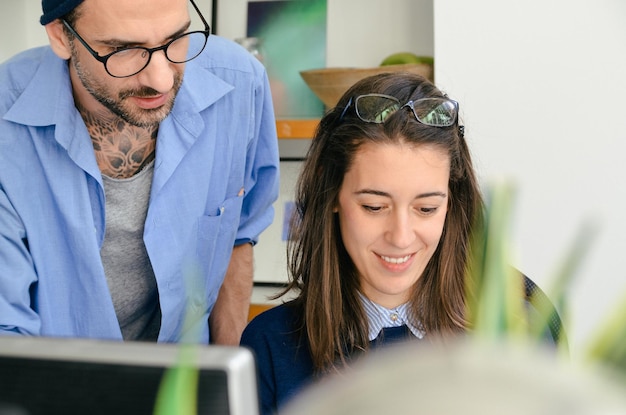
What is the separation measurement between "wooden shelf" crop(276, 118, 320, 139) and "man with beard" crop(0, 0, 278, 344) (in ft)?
2.47

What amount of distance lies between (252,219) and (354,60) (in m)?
1.06

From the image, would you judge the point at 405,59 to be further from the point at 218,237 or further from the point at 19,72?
the point at 19,72

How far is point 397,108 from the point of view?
1.36 metres

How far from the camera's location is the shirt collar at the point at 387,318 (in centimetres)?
135

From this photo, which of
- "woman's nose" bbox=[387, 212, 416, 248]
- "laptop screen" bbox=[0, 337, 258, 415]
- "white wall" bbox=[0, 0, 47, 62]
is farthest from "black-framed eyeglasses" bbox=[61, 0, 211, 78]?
"white wall" bbox=[0, 0, 47, 62]

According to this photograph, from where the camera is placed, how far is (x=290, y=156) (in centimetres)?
280

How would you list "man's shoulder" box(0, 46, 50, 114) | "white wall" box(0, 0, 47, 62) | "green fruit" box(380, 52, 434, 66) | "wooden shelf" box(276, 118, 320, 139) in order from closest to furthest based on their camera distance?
"man's shoulder" box(0, 46, 50, 114) < "green fruit" box(380, 52, 434, 66) < "wooden shelf" box(276, 118, 320, 139) < "white wall" box(0, 0, 47, 62)

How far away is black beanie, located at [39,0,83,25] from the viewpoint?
123 cm

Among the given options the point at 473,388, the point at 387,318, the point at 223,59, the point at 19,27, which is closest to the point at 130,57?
the point at 223,59

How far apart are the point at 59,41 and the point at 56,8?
0.10 metres

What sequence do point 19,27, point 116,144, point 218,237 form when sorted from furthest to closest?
point 19,27 < point 218,237 < point 116,144

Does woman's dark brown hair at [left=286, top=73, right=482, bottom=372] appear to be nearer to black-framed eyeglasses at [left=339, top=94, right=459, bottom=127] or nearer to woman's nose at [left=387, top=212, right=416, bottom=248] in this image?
black-framed eyeglasses at [left=339, top=94, right=459, bottom=127]

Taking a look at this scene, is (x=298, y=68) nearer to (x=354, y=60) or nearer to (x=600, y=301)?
(x=354, y=60)

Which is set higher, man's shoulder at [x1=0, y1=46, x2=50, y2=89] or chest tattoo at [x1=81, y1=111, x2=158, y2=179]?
man's shoulder at [x1=0, y1=46, x2=50, y2=89]
